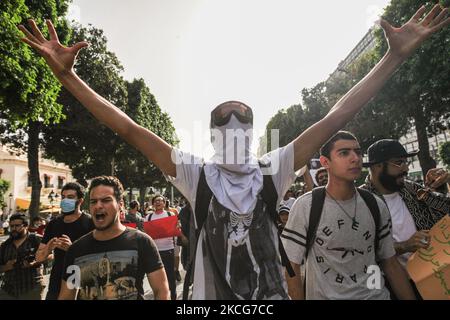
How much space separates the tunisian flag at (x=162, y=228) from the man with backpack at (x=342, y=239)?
4931 millimetres

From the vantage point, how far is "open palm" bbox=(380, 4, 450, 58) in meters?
2.22

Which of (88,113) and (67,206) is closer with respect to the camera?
(67,206)

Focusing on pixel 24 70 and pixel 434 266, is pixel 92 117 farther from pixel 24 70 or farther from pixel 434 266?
pixel 434 266

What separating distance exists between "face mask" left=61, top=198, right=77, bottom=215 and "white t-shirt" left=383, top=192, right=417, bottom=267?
331 cm

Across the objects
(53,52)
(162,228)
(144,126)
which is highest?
(144,126)

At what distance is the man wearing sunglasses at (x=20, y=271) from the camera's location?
4.90m

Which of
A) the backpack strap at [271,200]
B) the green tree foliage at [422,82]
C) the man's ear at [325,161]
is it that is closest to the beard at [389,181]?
the man's ear at [325,161]

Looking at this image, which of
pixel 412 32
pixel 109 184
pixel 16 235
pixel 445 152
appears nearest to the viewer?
pixel 412 32

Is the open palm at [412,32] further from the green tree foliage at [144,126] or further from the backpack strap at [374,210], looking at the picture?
the green tree foliage at [144,126]

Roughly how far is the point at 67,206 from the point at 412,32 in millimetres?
3690

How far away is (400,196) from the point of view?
3.35 metres

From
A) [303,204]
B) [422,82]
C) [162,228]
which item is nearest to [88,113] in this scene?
[162,228]
